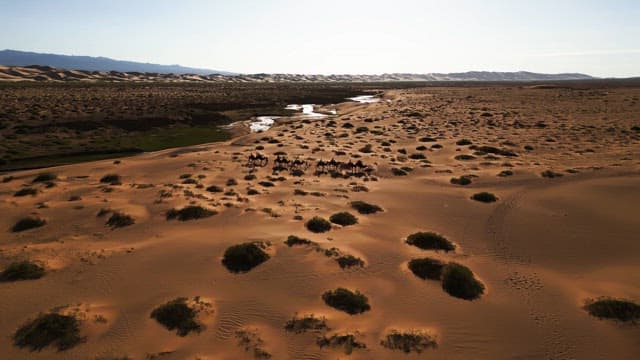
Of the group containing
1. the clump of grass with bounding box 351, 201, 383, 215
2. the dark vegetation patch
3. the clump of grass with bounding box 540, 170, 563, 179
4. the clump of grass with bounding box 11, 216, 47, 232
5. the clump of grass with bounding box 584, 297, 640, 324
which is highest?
the clump of grass with bounding box 540, 170, 563, 179

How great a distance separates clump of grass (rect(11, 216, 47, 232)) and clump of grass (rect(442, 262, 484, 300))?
1905cm

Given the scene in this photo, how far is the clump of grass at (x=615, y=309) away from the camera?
1139 cm

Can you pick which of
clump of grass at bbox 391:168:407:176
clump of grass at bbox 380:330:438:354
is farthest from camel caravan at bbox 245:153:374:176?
clump of grass at bbox 380:330:438:354

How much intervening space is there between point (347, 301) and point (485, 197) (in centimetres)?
1447

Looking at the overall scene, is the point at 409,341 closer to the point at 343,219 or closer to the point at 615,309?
the point at 615,309

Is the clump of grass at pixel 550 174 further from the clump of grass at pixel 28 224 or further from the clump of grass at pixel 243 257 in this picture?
the clump of grass at pixel 28 224

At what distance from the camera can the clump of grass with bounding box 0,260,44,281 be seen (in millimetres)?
12945

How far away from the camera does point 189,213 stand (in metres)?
19.6

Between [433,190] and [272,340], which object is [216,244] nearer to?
[272,340]

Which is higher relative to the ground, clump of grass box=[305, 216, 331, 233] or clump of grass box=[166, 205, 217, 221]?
clump of grass box=[305, 216, 331, 233]

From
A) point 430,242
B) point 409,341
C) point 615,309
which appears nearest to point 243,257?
point 409,341

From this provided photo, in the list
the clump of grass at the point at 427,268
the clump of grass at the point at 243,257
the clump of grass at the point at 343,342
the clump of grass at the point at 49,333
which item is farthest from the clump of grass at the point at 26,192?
the clump of grass at the point at 427,268

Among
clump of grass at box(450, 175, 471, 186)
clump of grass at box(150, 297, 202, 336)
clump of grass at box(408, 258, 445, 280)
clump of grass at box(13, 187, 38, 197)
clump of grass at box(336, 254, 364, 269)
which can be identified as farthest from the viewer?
clump of grass at box(450, 175, 471, 186)

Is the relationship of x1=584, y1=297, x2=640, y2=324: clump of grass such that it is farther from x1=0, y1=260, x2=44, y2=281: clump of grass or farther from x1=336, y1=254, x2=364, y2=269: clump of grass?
x1=0, y1=260, x2=44, y2=281: clump of grass
